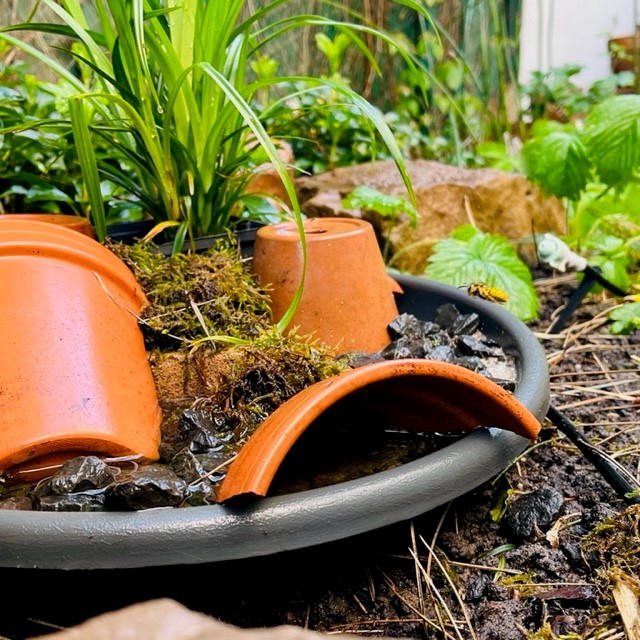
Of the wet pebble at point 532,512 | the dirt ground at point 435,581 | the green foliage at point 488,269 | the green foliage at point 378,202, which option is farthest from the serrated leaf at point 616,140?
the wet pebble at point 532,512

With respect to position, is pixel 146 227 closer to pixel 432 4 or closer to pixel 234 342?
pixel 234 342

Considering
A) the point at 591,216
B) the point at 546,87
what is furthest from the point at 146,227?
the point at 546,87

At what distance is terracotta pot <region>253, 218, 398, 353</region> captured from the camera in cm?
130

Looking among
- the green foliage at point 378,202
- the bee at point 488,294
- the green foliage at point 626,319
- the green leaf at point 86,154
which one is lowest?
the green foliage at point 626,319

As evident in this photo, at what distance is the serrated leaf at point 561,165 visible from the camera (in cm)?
217

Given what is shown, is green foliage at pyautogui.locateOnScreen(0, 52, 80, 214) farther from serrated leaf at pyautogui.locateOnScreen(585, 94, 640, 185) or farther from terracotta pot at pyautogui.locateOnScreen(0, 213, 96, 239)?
serrated leaf at pyautogui.locateOnScreen(585, 94, 640, 185)

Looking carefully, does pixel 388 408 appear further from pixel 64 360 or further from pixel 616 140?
pixel 616 140

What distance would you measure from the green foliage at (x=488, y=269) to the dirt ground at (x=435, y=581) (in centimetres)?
86

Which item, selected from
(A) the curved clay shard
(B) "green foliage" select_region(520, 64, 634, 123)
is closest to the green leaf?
(A) the curved clay shard

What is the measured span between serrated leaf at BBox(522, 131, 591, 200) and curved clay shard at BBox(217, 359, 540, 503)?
1.51 meters

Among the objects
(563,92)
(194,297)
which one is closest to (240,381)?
(194,297)

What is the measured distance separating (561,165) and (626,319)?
0.63m

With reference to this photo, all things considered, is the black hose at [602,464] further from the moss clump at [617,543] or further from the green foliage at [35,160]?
the green foliage at [35,160]

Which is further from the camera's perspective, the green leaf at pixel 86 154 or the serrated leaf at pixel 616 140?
the serrated leaf at pixel 616 140
